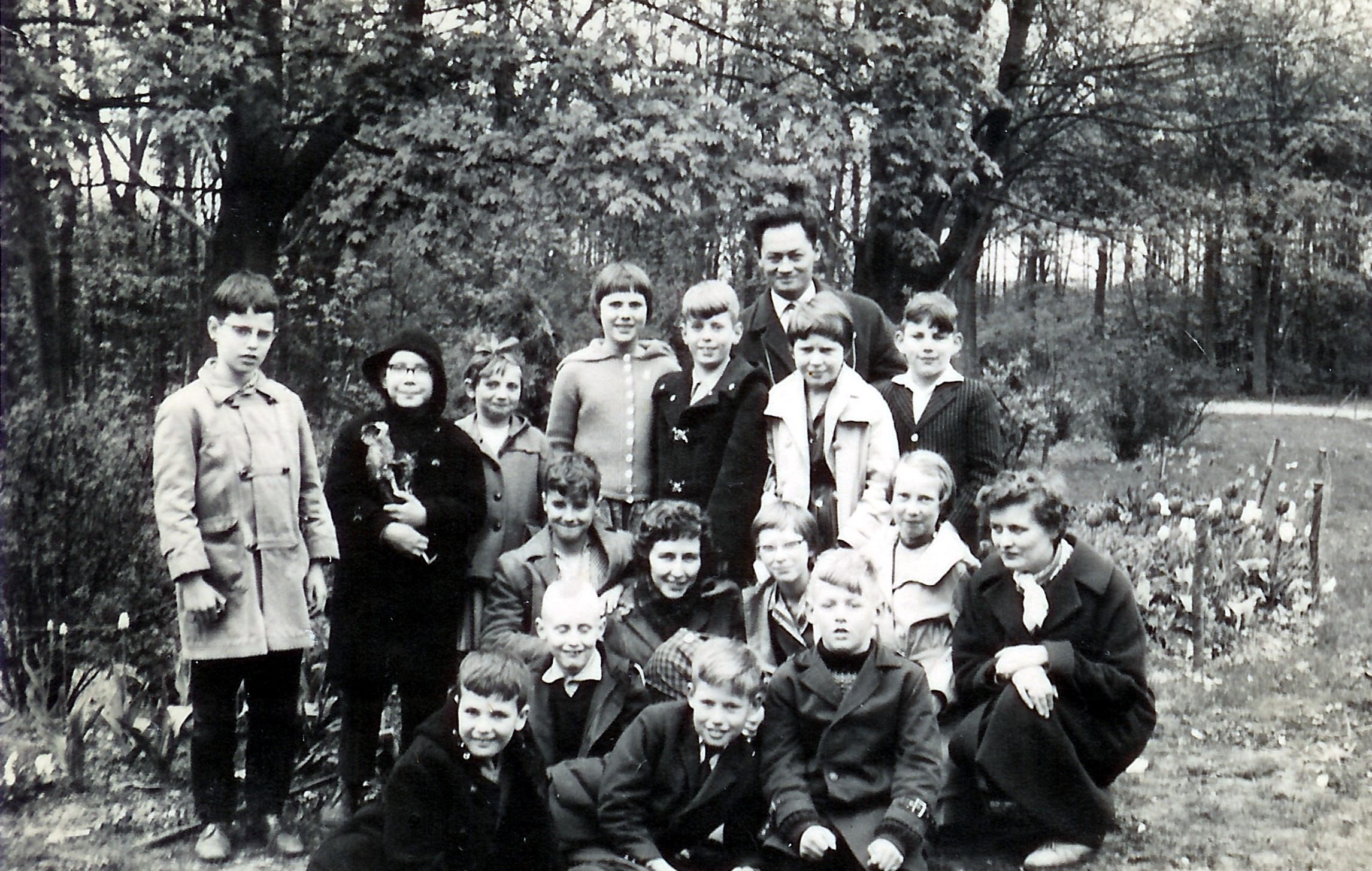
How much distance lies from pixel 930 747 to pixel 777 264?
1754mm

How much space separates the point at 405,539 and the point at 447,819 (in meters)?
1.06

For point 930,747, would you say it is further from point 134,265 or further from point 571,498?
point 134,265

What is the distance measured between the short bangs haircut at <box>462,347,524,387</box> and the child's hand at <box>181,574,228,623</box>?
3.61 feet

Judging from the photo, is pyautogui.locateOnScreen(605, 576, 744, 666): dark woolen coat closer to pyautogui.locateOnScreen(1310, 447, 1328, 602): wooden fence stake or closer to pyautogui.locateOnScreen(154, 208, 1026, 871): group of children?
pyautogui.locateOnScreen(154, 208, 1026, 871): group of children

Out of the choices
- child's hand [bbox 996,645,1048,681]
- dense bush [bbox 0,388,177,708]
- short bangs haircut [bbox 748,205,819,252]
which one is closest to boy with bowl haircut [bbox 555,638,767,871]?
child's hand [bbox 996,645,1048,681]

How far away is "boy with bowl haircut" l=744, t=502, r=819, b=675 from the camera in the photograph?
343cm

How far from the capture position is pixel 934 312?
12.4 feet

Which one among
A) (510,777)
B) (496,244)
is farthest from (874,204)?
(510,777)

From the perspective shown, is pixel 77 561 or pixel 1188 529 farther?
pixel 1188 529

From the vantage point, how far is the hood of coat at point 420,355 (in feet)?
11.5

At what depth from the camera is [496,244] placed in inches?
261

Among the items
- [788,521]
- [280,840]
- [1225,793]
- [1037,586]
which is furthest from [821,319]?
[280,840]

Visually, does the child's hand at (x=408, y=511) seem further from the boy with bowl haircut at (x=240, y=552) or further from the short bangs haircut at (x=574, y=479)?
the short bangs haircut at (x=574, y=479)

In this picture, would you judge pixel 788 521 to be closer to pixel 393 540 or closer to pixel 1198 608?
pixel 393 540
